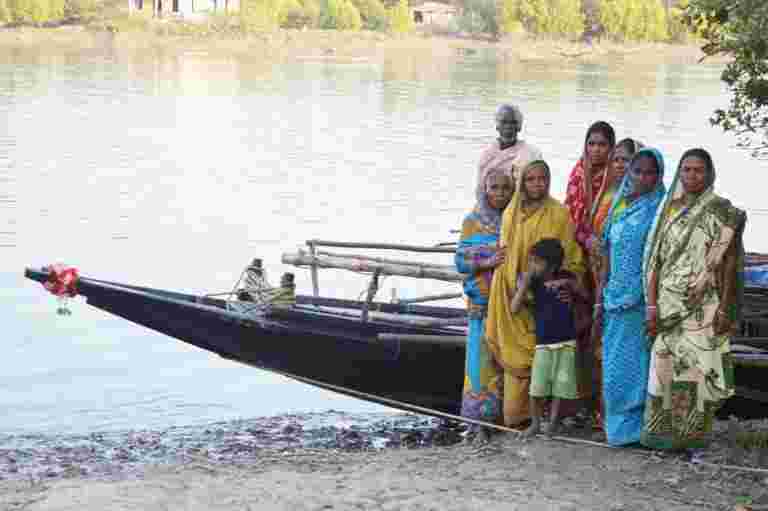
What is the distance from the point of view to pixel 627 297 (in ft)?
18.2

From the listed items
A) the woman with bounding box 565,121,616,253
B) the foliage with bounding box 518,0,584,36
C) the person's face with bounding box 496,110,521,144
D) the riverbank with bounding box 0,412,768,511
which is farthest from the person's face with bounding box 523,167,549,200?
the foliage with bounding box 518,0,584,36

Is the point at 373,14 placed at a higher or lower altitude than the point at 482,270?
higher

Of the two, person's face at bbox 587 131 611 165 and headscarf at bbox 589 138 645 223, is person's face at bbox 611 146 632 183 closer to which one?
headscarf at bbox 589 138 645 223

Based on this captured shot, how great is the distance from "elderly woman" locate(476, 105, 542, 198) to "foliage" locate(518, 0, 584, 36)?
215 ft

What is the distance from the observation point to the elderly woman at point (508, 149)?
21.2 ft

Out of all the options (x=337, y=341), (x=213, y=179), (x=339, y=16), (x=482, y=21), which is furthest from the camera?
(x=482, y=21)

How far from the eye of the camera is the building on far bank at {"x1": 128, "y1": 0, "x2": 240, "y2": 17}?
62.3 metres

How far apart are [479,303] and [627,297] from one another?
0.73 m

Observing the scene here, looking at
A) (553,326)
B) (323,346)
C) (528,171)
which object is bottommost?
(323,346)

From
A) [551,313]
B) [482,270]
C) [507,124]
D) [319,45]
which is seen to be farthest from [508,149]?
[319,45]

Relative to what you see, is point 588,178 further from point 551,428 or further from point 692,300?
point 551,428

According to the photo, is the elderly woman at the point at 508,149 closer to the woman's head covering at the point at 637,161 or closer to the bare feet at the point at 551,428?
the woman's head covering at the point at 637,161

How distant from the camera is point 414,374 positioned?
22.8 feet

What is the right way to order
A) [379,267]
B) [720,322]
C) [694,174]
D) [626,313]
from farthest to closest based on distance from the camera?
1. [379,267]
2. [626,313]
3. [720,322]
4. [694,174]
